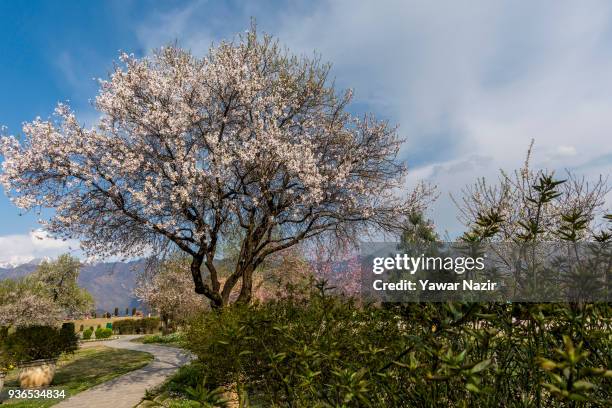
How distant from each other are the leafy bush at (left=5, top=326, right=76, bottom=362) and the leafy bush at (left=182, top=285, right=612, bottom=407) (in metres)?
12.5

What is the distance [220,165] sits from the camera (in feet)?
43.0

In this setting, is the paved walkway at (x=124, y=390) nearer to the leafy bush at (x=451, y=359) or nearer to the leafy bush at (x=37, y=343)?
the leafy bush at (x=37, y=343)

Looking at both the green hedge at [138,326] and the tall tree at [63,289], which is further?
the green hedge at [138,326]

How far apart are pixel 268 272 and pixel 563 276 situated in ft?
→ 76.0

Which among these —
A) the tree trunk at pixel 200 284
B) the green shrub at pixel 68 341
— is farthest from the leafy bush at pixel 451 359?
the green shrub at pixel 68 341

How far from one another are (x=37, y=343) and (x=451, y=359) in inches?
661

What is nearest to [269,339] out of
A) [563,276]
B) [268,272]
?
[563,276]

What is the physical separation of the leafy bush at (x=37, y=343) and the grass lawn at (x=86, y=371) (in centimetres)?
104

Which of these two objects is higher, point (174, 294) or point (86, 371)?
point (174, 294)

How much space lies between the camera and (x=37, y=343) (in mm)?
14453

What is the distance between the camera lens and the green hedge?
50.7 m

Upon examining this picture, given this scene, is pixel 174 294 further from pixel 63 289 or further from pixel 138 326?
pixel 138 326

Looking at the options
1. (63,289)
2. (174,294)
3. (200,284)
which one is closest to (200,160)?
(200,284)

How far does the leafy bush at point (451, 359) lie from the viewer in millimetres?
1402
